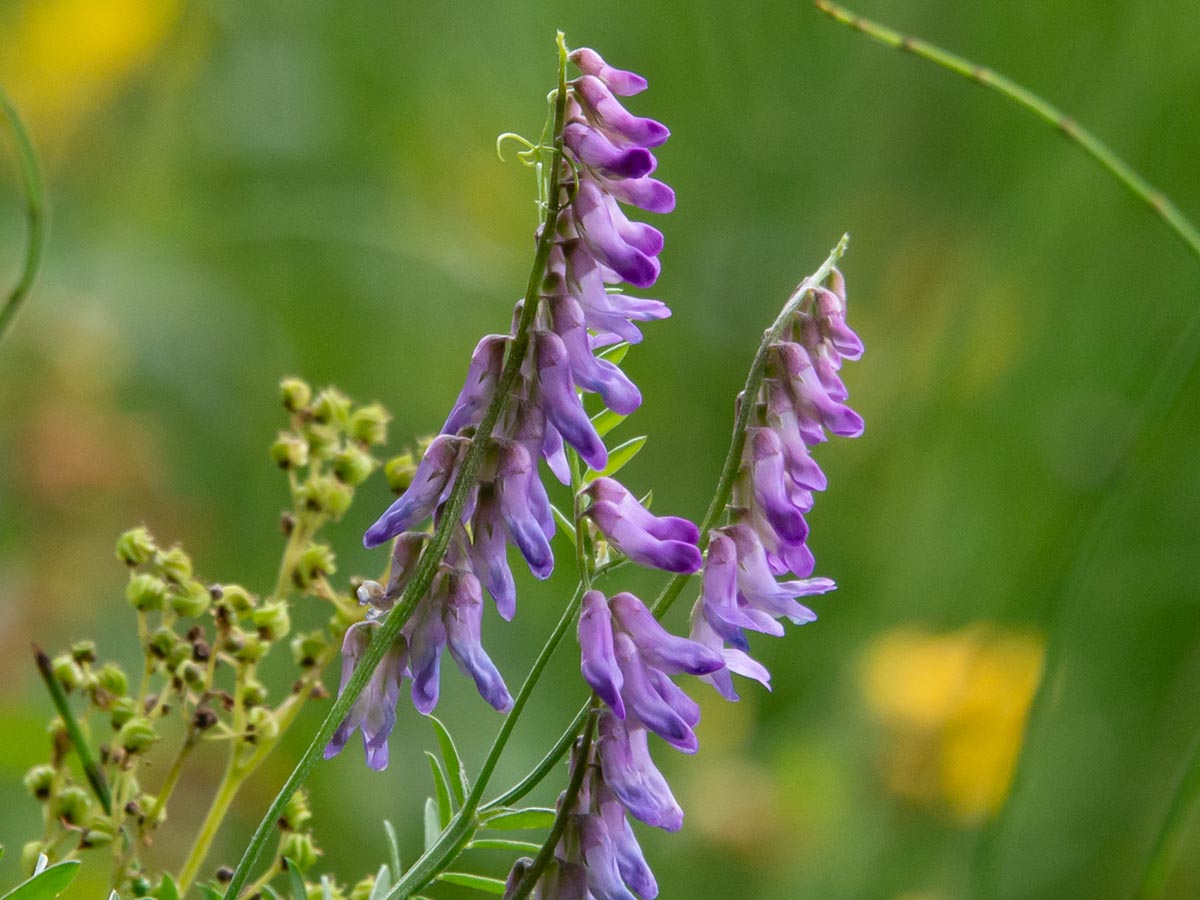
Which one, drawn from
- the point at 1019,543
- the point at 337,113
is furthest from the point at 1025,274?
the point at 337,113

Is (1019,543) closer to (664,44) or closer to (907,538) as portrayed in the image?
(907,538)

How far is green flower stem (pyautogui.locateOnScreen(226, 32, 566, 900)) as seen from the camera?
1.93 ft

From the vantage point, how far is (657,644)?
0.67 meters

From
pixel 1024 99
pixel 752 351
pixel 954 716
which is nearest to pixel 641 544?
Result: pixel 1024 99

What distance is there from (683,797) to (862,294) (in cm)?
106

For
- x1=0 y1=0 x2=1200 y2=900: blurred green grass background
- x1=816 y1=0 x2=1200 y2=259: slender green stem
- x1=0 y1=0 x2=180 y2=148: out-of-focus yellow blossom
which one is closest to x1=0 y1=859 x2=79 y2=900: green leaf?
x1=816 y1=0 x2=1200 y2=259: slender green stem

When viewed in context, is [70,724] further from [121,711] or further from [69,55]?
[69,55]

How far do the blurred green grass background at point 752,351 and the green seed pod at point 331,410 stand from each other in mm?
1273

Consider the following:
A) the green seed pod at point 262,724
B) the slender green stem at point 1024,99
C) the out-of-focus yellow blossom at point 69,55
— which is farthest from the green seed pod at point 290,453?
the out-of-focus yellow blossom at point 69,55

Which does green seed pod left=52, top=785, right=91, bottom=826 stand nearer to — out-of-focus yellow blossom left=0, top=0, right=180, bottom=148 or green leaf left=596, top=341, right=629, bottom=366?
green leaf left=596, top=341, right=629, bottom=366

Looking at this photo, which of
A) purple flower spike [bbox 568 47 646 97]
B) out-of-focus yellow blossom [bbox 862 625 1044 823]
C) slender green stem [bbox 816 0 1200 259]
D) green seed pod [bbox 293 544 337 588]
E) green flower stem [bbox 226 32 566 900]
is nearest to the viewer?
green flower stem [bbox 226 32 566 900]

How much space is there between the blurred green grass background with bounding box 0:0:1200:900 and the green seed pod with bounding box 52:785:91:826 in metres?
1.29

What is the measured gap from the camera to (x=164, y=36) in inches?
124

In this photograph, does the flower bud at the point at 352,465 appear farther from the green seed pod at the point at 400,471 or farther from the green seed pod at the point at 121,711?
the green seed pod at the point at 121,711
